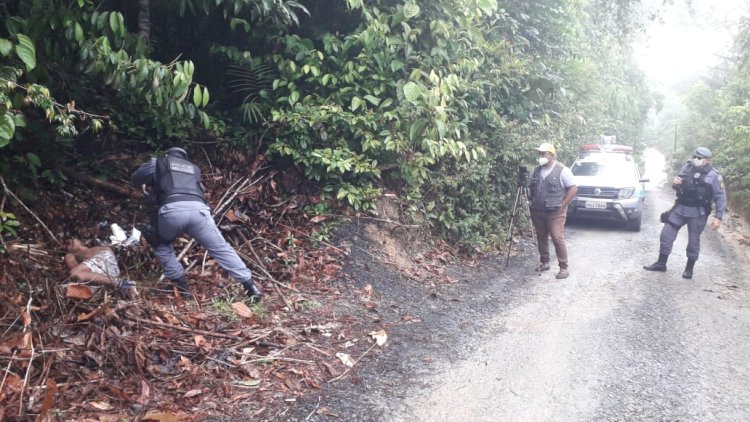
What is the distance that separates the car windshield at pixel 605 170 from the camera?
12719 mm

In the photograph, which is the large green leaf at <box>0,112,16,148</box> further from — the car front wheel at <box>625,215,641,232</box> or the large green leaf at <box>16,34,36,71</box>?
the car front wheel at <box>625,215,641,232</box>

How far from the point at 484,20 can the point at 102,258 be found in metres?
8.49

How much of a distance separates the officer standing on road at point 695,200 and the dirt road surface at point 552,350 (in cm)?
56

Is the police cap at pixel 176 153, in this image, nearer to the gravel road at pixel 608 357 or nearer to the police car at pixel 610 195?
the gravel road at pixel 608 357

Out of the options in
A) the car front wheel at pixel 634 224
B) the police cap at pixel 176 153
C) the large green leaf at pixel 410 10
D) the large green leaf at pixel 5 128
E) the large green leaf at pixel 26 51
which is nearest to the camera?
the large green leaf at pixel 5 128

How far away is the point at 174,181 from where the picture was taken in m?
5.28

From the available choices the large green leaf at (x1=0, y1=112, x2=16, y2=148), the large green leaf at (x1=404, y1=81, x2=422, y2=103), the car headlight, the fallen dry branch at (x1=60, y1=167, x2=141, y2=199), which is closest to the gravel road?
the large green leaf at (x1=404, y1=81, x2=422, y2=103)

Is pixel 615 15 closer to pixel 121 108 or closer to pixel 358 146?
pixel 358 146

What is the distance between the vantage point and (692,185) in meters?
8.21

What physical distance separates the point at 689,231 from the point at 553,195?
235 cm

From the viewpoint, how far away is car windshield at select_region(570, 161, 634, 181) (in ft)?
41.7

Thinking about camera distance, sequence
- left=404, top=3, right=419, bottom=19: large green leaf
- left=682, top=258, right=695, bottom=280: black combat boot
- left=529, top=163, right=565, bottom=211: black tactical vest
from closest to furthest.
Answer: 1. left=404, top=3, right=419, bottom=19: large green leaf
2. left=529, top=163, right=565, bottom=211: black tactical vest
3. left=682, top=258, right=695, bottom=280: black combat boot

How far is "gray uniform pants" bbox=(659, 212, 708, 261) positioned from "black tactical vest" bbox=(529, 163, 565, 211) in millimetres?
1917

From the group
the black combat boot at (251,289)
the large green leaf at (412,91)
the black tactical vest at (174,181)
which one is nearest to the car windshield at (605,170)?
the large green leaf at (412,91)
